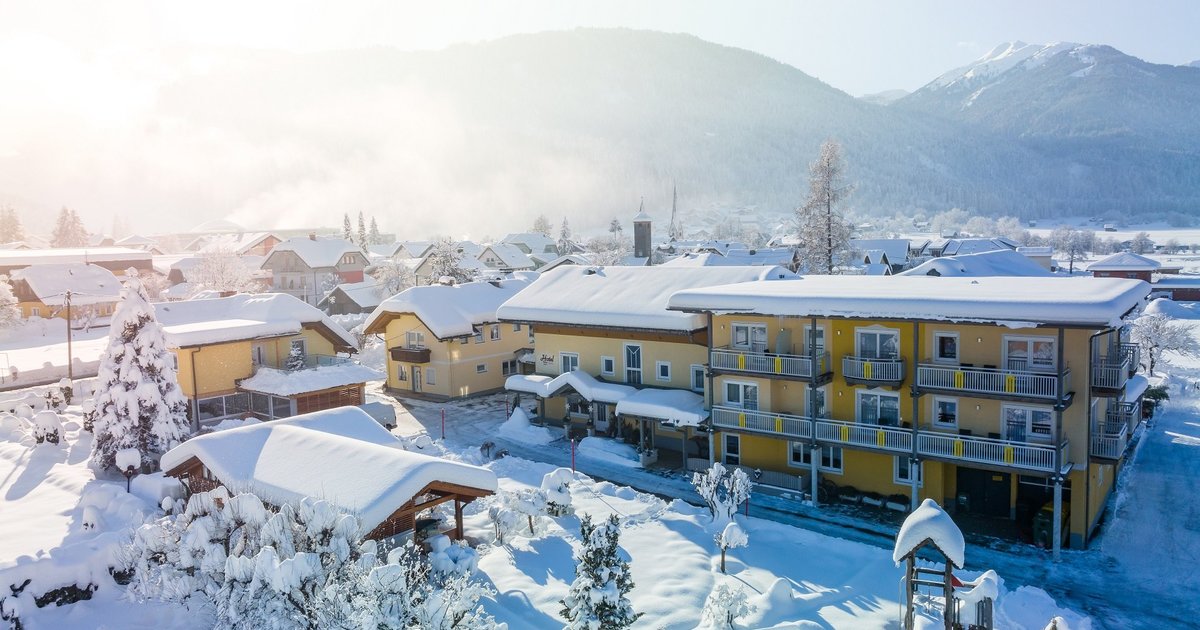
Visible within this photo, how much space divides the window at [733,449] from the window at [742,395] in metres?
1.41

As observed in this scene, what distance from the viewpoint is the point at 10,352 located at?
6053 centimetres

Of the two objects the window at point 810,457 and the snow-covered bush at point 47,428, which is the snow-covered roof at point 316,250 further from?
the window at point 810,457

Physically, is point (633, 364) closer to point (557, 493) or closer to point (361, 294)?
point (557, 493)

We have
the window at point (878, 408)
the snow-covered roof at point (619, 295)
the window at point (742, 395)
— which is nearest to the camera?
the window at point (878, 408)

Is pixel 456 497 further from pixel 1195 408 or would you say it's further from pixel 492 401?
pixel 1195 408

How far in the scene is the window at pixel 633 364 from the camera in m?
35.4

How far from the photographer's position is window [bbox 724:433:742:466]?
101 ft

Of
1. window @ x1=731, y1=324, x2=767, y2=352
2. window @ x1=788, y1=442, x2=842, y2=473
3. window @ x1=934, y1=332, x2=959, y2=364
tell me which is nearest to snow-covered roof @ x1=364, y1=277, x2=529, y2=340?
window @ x1=731, y1=324, x2=767, y2=352

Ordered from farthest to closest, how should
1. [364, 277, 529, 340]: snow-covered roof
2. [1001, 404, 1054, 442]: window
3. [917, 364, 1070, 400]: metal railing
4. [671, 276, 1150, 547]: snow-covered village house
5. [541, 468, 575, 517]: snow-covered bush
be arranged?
[364, 277, 529, 340]: snow-covered roof
[541, 468, 575, 517]: snow-covered bush
[1001, 404, 1054, 442]: window
[671, 276, 1150, 547]: snow-covered village house
[917, 364, 1070, 400]: metal railing

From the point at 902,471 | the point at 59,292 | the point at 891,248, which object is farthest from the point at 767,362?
the point at 891,248

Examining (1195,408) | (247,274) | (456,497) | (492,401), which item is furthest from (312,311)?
(247,274)

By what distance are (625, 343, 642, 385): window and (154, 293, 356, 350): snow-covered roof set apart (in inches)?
715

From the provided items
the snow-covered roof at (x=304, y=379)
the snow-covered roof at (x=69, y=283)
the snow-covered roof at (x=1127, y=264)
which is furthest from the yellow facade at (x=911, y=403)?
the snow-covered roof at (x=1127, y=264)

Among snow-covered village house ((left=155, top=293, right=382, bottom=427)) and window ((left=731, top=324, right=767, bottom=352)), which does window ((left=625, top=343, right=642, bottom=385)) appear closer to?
window ((left=731, top=324, right=767, bottom=352))
